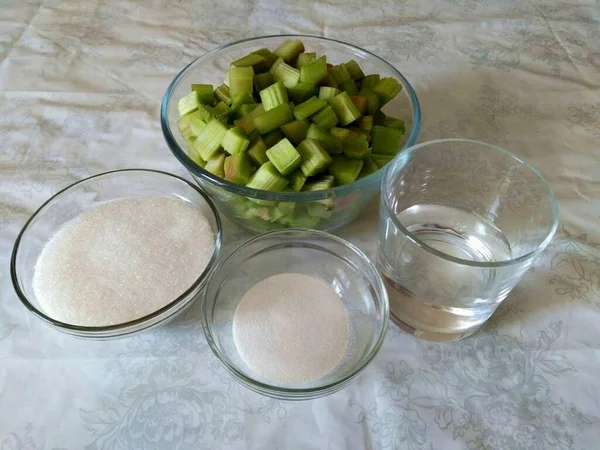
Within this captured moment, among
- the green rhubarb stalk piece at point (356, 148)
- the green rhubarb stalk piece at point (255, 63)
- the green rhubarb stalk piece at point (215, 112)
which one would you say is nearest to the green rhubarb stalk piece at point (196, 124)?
the green rhubarb stalk piece at point (215, 112)

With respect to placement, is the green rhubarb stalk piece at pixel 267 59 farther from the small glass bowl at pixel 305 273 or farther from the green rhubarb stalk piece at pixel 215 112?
the small glass bowl at pixel 305 273

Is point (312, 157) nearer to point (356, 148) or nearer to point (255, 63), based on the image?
point (356, 148)

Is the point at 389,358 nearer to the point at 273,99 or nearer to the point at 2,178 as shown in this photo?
the point at 273,99

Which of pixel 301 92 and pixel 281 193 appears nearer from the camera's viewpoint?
pixel 281 193

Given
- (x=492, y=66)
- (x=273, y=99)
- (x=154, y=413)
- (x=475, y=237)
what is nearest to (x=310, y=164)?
(x=273, y=99)

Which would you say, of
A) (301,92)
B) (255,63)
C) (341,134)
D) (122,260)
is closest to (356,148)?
(341,134)
